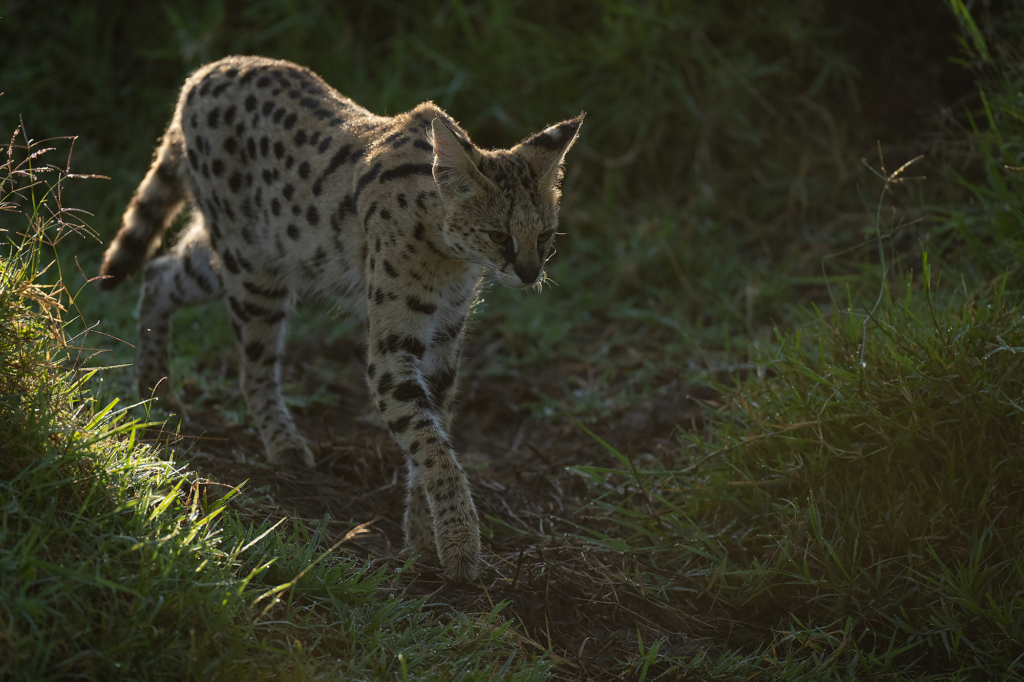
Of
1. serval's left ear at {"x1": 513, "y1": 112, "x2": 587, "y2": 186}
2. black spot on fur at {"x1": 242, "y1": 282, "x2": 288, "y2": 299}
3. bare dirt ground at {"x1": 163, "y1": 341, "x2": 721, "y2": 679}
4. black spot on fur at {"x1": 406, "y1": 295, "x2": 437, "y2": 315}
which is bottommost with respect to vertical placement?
bare dirt ground at {"x1": 163, "y1": 341, "x2": 721, "y2": 679}

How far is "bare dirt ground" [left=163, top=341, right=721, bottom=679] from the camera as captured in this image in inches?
119

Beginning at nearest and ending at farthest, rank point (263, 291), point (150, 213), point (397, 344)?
point (397, 344) → point (263, 291) → point (150, 213)

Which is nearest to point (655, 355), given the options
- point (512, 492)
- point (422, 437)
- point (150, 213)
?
point (512, 492)

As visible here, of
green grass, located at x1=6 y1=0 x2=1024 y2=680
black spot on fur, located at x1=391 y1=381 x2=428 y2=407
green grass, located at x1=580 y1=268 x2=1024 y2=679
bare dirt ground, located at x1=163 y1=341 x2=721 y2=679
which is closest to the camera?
green grass, located at x1=6 y1=0 x2=1024 y2=680

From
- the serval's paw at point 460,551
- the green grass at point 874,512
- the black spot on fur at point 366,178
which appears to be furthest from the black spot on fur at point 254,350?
the green grass at point 874,512

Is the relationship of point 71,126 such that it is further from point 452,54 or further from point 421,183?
point 421,183

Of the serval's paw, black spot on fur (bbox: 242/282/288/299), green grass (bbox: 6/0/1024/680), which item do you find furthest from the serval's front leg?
black spot on fur (bbox: 242/282/288/299)

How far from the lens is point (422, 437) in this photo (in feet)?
11.3

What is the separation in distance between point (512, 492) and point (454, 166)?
1.52 m

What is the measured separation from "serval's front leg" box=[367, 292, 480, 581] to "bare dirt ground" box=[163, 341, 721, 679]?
12 centimetres

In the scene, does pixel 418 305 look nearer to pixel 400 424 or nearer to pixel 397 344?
pixel 397 344

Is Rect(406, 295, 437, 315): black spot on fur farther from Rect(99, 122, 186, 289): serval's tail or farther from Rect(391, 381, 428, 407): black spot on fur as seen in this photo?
Rect(99, 122, 186, 289): serval's tail

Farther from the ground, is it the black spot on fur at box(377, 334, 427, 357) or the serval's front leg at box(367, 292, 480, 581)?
the black spot on fur at box(377, 334, 427, 357)

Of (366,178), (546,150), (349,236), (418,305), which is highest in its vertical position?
(546,150)
